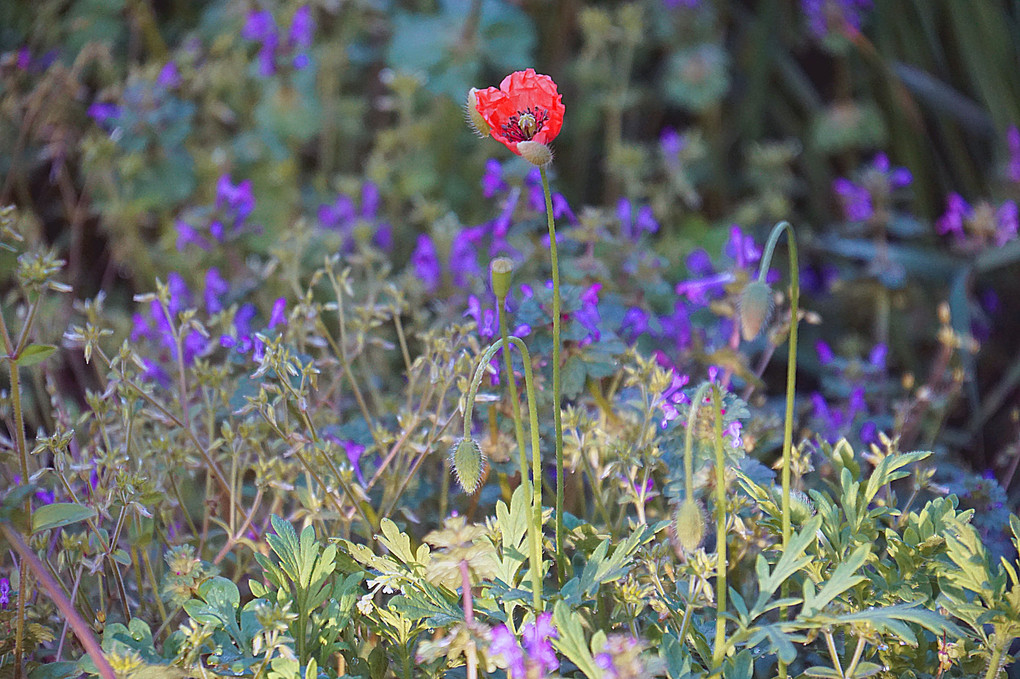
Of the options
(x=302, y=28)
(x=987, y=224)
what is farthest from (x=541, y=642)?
(x=302, y=28)

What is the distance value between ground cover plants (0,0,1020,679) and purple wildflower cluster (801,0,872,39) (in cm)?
2

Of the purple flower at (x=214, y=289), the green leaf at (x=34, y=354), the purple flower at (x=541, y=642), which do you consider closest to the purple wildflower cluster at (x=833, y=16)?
the purple flower at (x=214, y=289)

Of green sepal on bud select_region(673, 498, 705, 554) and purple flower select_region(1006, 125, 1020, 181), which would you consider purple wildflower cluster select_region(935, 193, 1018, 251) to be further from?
green sepal on bud select_region(673, 498, 705, 554)

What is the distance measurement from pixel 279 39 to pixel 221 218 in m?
0.62

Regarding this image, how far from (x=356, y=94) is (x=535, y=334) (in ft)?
5.35

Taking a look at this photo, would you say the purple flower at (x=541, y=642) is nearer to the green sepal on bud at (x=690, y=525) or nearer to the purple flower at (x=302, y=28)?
the green sepal on bud at (x=690, y=525)

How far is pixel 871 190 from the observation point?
1.77 metres

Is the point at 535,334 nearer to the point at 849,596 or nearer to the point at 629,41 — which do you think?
the point at 849,596

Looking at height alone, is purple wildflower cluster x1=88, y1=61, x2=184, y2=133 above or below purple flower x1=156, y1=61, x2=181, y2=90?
below

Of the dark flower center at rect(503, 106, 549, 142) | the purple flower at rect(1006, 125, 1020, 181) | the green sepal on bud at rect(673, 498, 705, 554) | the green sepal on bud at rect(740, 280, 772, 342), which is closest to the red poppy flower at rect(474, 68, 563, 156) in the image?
the dark flower center at rect(503, 106, 549, 142)

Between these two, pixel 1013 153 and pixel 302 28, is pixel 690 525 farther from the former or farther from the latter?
pixel 302 28

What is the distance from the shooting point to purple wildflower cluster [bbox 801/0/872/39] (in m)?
2.09

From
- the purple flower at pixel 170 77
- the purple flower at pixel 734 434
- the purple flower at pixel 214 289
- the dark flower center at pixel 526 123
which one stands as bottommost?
the purple flower at pixel 214 289

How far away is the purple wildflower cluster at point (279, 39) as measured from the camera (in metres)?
2.03
